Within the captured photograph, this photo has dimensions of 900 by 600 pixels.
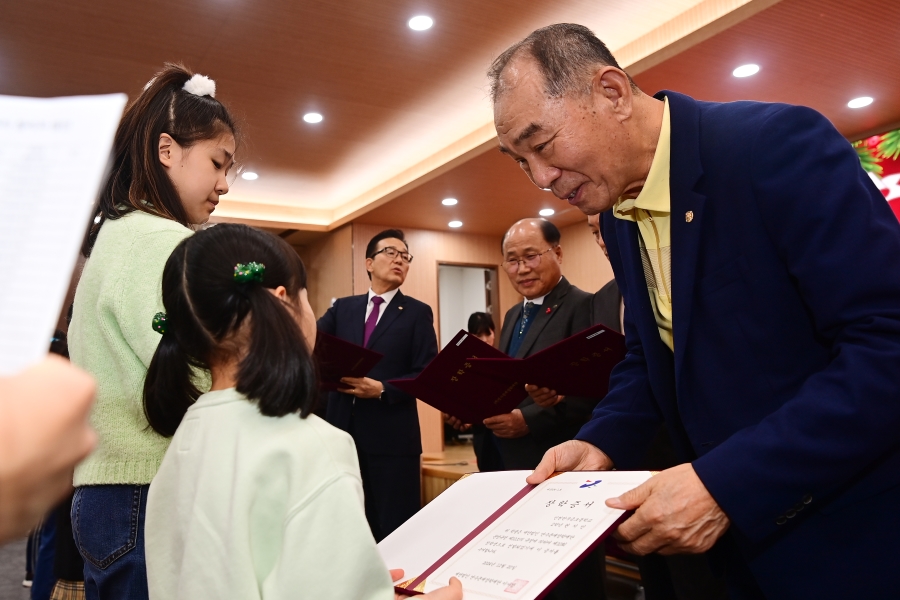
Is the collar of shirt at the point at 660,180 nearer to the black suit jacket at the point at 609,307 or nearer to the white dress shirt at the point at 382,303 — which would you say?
the black suit jacket at the point at 609,307

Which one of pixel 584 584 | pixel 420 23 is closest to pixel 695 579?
pixel 584 584

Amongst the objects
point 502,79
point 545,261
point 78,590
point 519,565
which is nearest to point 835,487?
point 519,565

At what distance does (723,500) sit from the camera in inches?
38.4

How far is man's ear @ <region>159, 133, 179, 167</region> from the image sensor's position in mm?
1393

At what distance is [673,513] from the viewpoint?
0.98m

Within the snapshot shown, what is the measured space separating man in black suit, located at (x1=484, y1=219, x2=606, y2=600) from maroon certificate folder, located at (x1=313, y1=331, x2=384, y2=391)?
64 cm

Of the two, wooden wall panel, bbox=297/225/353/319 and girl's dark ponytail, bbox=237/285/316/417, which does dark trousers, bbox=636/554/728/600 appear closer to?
girl's dark ponytail, bbox=237/285/316/417

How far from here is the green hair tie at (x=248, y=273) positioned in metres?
1.07

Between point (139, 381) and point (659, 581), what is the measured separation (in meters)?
2.05

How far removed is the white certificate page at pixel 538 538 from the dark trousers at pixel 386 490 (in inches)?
98.1

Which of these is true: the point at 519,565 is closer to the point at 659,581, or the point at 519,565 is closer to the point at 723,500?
the point at 723,500

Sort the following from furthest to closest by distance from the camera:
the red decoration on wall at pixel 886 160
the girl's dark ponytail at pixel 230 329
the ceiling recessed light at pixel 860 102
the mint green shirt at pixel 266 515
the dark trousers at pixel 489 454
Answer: the red decoration on wall at pixel 886 160, the ceiling recessed light at pixel 860 102, the dark trousers at pixel 489 454, the girl's dark ponytail at pixel 230 329, the mint green shirt at pixel 266 515

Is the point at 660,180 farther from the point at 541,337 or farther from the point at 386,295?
the point at 386,295

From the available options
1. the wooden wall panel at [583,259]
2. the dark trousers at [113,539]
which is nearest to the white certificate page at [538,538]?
the dark trousers at [113,539]
